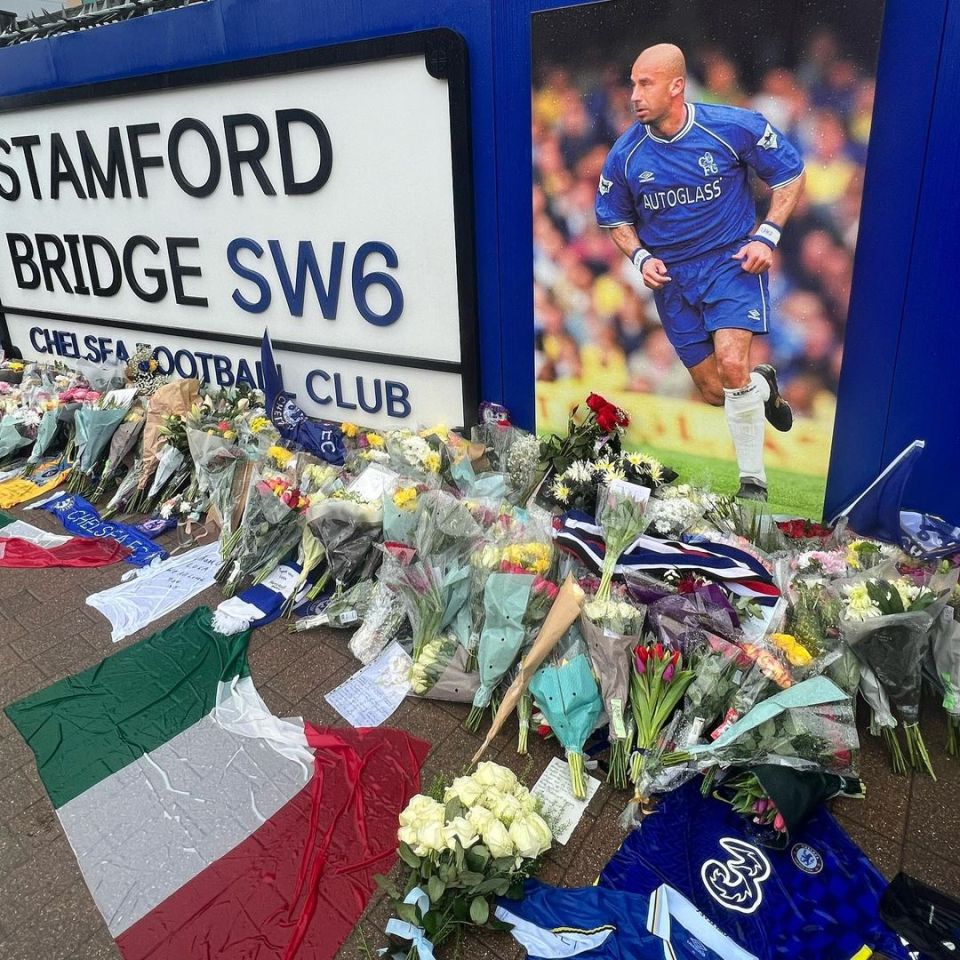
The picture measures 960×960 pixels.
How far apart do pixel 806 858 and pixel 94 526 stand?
4.65m

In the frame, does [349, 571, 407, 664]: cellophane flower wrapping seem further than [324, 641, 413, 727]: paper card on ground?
Yes

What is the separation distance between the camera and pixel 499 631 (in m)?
2.87

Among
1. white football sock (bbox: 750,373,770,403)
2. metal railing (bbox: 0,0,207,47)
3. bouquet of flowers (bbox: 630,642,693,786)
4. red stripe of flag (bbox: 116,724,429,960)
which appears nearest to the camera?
red stripe of flag (bbox: 116,724,429,960)

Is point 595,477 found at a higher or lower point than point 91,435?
higher

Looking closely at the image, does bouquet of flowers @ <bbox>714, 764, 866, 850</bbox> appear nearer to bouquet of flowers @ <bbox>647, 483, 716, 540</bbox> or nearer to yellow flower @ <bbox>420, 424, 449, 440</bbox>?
bouquet of flowers @ <bbox>647, 483, 716, 540</bbox>

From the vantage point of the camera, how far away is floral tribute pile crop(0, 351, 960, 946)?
230cm

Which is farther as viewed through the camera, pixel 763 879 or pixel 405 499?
pixel 405 499

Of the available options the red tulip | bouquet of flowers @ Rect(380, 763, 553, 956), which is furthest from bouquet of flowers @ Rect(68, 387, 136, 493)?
bouquet of flowers @ Rect(380, 763, 553, 956)

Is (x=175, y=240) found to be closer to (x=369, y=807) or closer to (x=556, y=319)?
(x=556, y=319)

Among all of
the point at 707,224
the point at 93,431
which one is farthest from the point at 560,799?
the point at 93,431

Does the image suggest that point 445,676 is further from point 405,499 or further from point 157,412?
point 157,412

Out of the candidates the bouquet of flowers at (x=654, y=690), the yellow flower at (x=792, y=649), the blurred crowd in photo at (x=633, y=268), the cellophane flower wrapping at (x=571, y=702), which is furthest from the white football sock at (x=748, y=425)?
the cellophane flower wrapping at (x=571, y=702)

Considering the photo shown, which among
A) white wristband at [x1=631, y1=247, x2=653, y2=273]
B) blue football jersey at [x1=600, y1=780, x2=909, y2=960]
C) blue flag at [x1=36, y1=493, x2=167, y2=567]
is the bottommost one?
blue flag at [x1=36, y1=493, x2=167, y2=567]

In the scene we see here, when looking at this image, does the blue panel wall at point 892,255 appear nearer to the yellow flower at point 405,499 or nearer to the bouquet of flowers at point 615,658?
the bouquet of flowers at point 615,658
